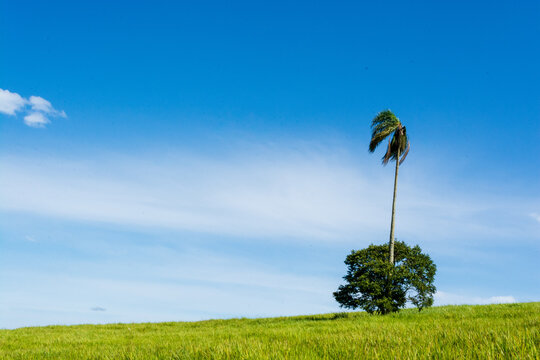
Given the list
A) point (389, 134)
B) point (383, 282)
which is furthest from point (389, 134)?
point (383, 282)

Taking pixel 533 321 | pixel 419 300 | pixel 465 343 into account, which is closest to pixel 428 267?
pixel 419 300

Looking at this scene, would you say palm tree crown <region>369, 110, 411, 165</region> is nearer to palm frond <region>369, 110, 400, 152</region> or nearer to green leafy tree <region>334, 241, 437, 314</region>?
palm frond <region>369, 110, 400, 152</region>

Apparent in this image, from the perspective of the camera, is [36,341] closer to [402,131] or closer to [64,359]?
[64,359]

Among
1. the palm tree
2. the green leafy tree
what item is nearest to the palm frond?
the palm tree

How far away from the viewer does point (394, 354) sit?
469cm

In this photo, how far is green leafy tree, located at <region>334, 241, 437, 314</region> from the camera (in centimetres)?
2350

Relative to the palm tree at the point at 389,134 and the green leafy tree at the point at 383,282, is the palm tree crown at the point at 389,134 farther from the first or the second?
the green leafy tree at the point at 383,282

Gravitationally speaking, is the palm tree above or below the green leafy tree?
above

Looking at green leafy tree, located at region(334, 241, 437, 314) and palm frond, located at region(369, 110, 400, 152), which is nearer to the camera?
green leafy tree, located at region(334, 241, 437, 314)

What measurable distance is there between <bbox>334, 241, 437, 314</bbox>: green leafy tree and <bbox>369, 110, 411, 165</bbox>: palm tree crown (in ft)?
24.7

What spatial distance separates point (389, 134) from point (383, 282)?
35.8 ft

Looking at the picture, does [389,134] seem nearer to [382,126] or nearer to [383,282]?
[382,126]

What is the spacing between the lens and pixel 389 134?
2847 cm

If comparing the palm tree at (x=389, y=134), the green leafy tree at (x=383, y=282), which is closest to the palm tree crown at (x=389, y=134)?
→ the palm tree at (x=389, y=134)
